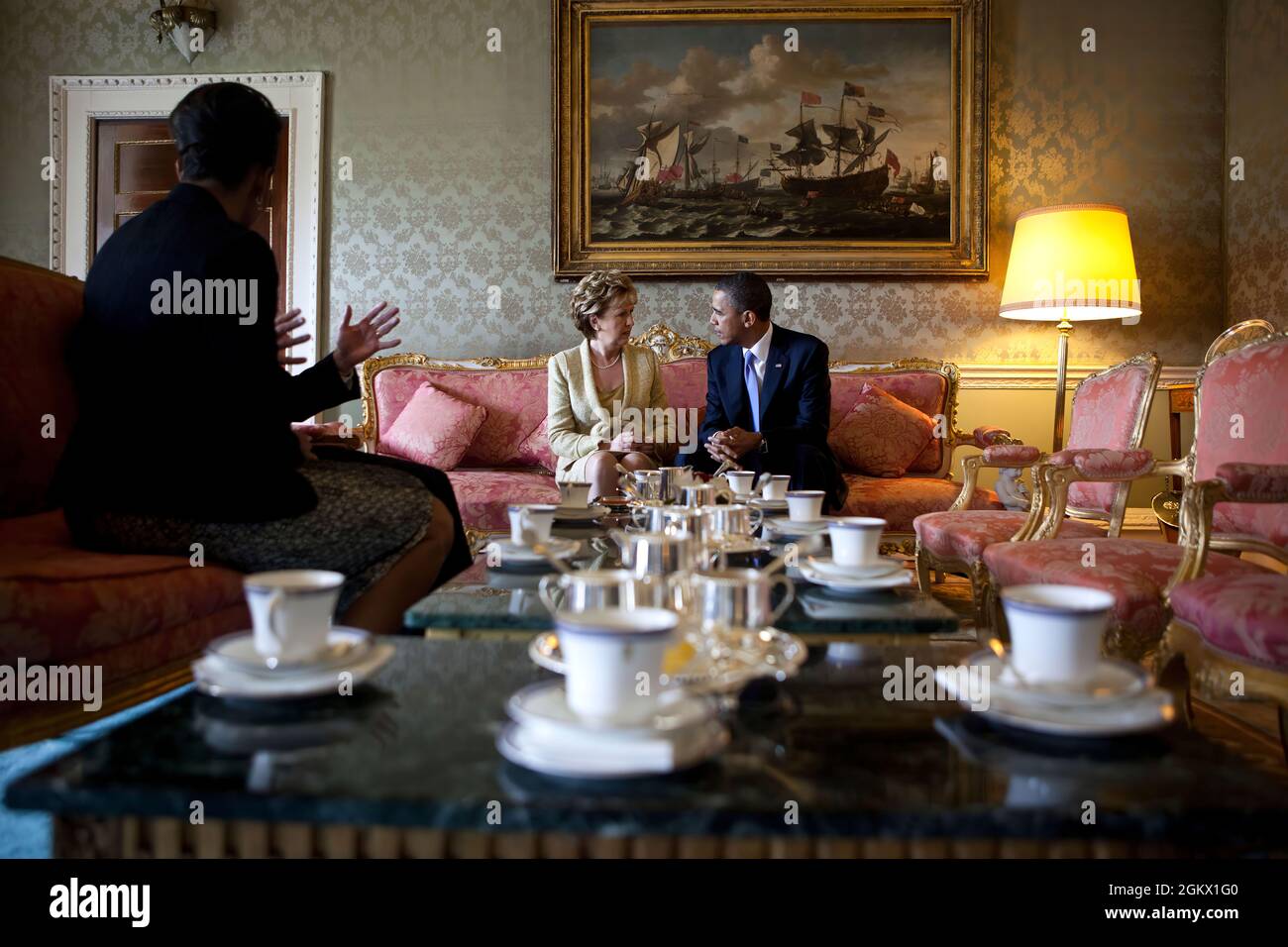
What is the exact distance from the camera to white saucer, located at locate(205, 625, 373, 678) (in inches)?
39.9

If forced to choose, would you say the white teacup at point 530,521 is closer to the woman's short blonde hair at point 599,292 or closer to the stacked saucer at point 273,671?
the stacked saucer at point 273,671

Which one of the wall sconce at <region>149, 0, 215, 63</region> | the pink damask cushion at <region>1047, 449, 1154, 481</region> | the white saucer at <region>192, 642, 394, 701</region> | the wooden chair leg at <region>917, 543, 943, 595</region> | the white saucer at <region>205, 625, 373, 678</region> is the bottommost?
Result: the wooden chair leg at <region>917, 543, 943, 595</region>

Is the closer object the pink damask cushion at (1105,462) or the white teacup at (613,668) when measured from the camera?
the white teacup at (613,668)

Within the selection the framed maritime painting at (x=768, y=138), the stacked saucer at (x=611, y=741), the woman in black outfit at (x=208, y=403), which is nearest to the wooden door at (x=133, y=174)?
the framed maritime painting at (x=768, y=138)

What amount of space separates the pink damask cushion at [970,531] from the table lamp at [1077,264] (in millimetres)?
1421

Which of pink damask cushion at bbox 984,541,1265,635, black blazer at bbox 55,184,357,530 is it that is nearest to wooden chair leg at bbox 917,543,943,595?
pink damask cushion at bbox 984,541,1265,635

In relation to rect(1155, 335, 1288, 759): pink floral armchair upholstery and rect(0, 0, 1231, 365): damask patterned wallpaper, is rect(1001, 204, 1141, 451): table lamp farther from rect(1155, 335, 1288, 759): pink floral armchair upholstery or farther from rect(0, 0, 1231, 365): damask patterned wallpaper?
rect(1155, 335, 1288, 759): pink floral armchair upholstery

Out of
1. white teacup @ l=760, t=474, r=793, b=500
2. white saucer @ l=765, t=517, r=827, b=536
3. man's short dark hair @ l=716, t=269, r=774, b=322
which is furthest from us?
A: man's short dark hair @ l=716, t=269, r=774, b=322

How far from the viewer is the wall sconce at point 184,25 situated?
4598 mm

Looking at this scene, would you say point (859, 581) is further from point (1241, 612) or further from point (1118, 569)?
point (1118, 569)

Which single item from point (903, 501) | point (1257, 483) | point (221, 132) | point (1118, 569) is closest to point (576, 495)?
point (221, 132)

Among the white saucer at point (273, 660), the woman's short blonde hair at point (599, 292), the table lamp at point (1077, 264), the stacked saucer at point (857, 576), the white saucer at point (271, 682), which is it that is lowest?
the white saucer at point (271, 682)

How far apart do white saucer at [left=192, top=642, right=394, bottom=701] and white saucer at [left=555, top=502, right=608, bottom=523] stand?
133cm
